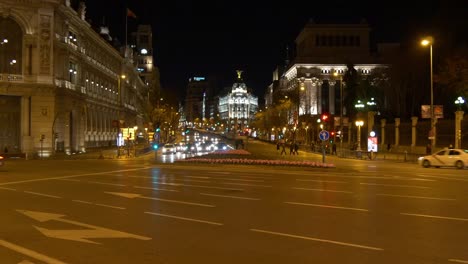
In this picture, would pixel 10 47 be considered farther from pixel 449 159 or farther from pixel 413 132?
pixel 413 132

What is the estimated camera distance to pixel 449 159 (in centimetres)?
4141

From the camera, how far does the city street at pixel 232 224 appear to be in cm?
1011

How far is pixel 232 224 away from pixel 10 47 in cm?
5247

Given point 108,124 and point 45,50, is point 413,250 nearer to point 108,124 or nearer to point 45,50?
point 45,50

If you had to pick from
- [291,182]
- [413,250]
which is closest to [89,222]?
[413,250]

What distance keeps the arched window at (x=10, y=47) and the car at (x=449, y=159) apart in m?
42.0

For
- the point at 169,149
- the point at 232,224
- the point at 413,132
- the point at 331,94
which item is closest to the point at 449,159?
the point at 413,132

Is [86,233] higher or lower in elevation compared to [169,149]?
lower

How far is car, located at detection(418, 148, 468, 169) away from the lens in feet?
134

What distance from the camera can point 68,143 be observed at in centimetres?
6775

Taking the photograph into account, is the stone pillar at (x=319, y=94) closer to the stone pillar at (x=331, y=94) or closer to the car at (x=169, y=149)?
the stone pillar at (x=331, y=94)

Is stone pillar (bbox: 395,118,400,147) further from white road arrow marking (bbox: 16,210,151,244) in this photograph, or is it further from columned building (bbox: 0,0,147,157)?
white road arrow marking (bbox: 16,210,151,244)

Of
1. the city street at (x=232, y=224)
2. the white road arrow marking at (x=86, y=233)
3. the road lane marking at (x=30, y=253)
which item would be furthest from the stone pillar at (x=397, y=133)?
the road lane marking at (x=30, y=253)

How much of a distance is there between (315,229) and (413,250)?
2.71m
